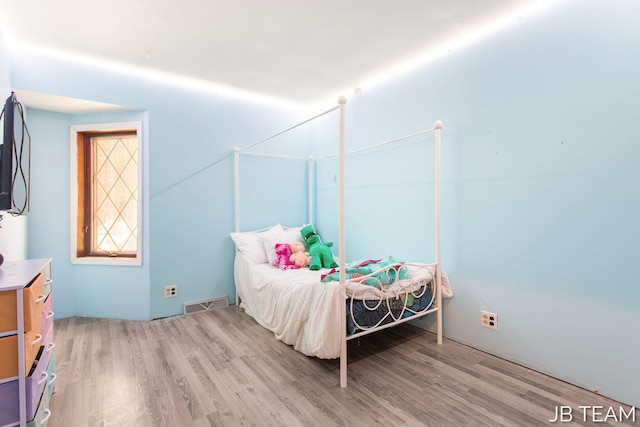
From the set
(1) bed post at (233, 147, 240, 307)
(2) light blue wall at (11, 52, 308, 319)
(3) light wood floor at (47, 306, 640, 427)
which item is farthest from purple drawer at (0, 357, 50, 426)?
(1) bed post at (233, 147, 240, 307)

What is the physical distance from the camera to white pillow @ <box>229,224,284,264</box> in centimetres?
315

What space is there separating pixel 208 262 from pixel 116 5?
228 centimetres

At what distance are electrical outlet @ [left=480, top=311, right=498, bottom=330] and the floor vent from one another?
8.14 ft

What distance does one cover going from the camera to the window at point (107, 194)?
3.12m

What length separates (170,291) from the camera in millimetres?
3070

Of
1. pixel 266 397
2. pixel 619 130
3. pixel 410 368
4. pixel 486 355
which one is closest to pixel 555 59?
pixel 619 130

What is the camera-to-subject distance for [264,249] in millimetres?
3242

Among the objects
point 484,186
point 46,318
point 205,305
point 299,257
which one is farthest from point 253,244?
point 484,186

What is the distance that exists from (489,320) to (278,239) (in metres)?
2.05

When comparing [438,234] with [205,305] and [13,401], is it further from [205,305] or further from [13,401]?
[13,401]

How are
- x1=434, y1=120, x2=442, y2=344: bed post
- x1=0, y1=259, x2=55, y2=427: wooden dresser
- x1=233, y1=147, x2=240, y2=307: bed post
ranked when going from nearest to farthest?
1. x1=0, y1=259, x2=55, y2=427: wooden dresser
2. x1=434, y1=120, x2=442, y2=344: bed post
3. x1=233, y1=147, x2=240, y2=307: bed post

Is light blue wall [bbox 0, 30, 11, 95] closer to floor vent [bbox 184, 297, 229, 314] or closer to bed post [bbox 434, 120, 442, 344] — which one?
floor vent [bbox 184, 297, 229, 314]

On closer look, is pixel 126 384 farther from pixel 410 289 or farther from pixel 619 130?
pixel 619 130

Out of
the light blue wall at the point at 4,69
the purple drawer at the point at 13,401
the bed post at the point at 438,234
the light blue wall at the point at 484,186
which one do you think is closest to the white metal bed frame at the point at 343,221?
the bed post at the point at 438,234
